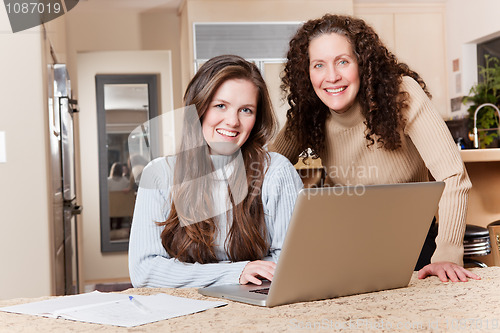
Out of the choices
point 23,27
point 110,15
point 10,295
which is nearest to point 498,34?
point 110,15

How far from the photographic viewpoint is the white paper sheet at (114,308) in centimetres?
83

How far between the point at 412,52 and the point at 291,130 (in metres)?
4.27

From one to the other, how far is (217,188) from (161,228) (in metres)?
0.20

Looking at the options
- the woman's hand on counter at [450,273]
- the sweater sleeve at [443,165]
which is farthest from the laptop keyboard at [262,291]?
the sweater sleeve at [443,165]

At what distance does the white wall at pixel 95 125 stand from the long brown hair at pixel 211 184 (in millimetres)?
4617

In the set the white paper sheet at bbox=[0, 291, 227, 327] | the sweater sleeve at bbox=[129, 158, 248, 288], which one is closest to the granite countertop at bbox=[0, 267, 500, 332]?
the white paper sheet at bbox=[0, 291, 227, 327]

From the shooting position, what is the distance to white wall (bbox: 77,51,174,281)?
6.07 metres

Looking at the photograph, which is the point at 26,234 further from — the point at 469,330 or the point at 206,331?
the point at 469,330

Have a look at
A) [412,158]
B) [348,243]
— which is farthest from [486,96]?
[348,243]

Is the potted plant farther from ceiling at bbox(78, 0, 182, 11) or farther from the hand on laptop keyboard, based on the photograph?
the hand on laptop keyboard

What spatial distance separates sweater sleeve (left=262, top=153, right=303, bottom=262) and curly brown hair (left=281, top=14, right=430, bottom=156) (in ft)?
1.13

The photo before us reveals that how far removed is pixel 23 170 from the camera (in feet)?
8.46

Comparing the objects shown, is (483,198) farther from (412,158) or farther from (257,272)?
(257,272)

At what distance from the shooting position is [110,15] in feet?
18.8
